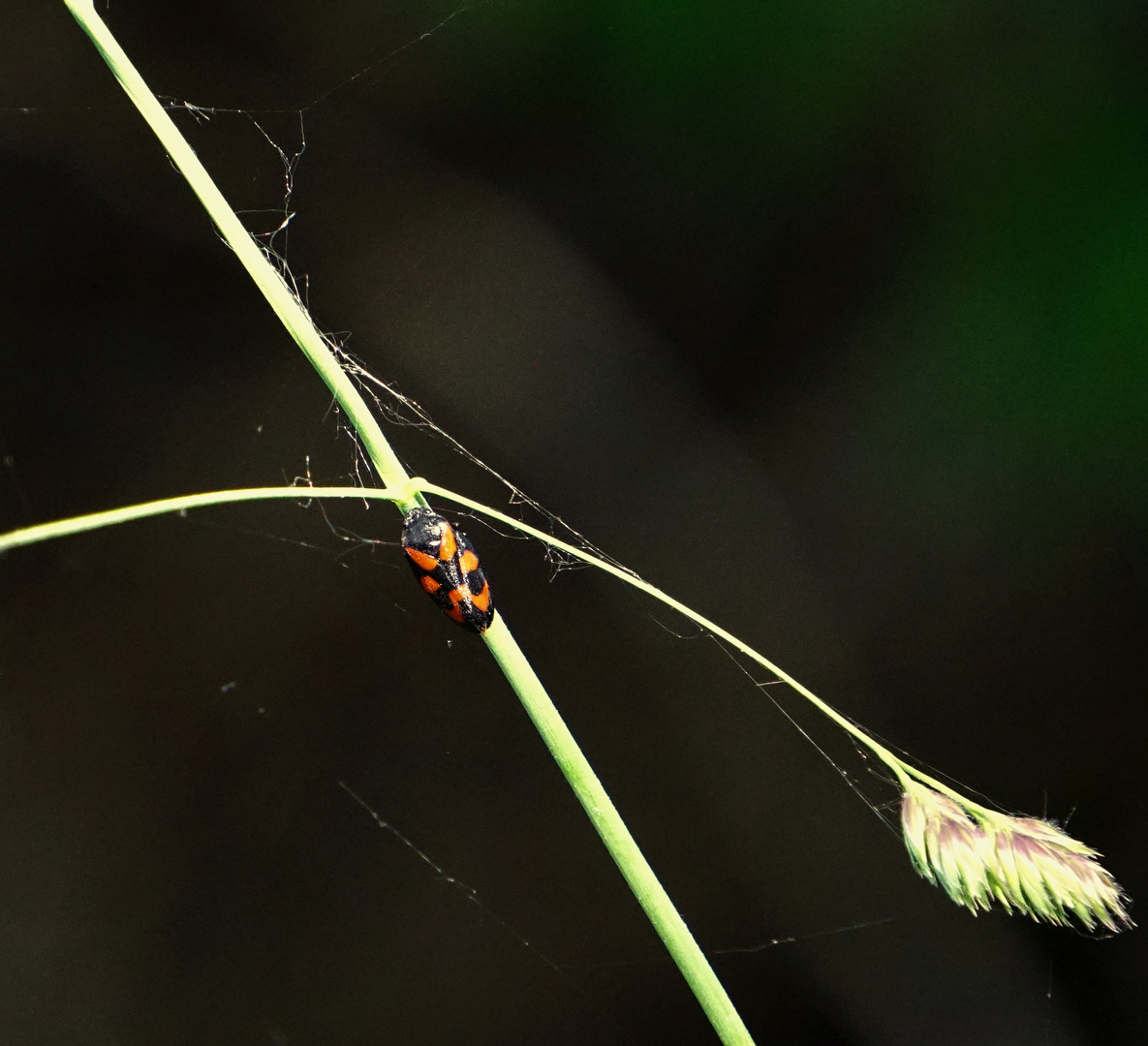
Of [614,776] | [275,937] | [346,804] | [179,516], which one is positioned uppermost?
[179,516]

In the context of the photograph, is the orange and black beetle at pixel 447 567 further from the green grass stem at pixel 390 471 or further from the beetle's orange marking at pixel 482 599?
the green grass stem at pixel 390 471

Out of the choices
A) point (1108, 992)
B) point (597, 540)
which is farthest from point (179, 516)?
point (1108, 992)

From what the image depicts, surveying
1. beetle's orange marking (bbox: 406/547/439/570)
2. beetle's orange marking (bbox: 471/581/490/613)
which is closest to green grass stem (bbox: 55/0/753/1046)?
beetle's orange marking (bbox: 471/581/490/613)

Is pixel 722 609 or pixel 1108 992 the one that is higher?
pixel 722 609

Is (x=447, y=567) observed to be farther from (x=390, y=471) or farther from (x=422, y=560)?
(x=390, y=471)

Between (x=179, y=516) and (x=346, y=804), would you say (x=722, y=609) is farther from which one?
(x=179, y=516)

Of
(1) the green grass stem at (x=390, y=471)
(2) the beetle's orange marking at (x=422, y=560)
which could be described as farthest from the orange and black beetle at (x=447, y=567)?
(1) the green grass stem at (x=390, y=471)
